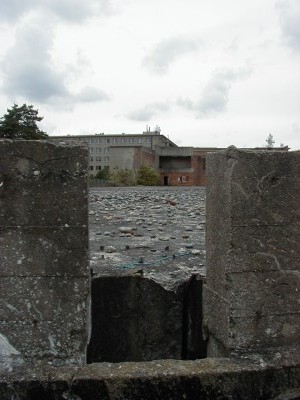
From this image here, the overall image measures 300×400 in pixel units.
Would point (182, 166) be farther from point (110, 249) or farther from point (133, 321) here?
point (133, 321)

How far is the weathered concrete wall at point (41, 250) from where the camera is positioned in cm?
339

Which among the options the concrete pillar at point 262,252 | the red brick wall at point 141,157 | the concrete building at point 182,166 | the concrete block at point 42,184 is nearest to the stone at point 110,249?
the concrete pillar at point 262,252

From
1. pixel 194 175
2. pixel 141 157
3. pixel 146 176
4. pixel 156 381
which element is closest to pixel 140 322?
pixel 156 381

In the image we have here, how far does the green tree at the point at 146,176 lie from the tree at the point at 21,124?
11.6 metres

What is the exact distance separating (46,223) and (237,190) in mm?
1320

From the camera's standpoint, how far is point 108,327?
14.8 feet

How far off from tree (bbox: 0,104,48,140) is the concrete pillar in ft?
175

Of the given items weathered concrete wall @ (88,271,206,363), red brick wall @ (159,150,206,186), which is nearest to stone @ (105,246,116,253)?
weathered concrete wall @ (88,271,206,363)

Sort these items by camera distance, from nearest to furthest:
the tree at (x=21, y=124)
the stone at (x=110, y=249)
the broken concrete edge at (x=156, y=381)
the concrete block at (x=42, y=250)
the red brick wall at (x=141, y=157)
Answer: 1. the broken concrete edge at (x=156, y=381)
2. the concrete block at (x=42, y=250)
3. the stone at (x=110, y=249)
4. the tree at (x=21, y=124)
5. the red brick wall at (x=141, y=157)

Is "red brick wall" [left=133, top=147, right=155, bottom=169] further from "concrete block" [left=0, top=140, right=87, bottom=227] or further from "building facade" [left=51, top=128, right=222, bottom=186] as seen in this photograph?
"concrete block" [left=0, top=140, right=87, bottom=227]

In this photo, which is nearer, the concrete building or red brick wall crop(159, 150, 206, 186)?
red brick wall crop(159, 150, 206, 186)

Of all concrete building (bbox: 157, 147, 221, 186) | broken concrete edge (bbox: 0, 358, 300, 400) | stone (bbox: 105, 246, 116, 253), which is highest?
concrete building (bbox: 157, 147, 221, 186)

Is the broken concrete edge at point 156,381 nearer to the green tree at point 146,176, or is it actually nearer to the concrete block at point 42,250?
the concrete block at point 42,250

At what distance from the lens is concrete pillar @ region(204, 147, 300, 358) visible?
359cm
